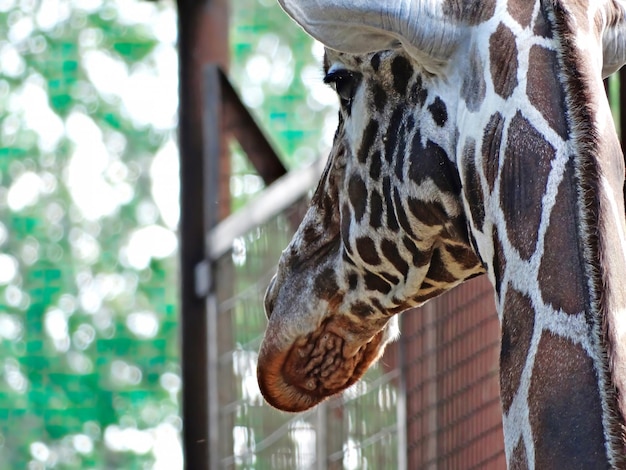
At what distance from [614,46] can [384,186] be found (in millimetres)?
368

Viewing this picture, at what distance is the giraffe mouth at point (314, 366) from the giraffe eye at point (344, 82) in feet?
1.22

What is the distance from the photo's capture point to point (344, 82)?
2008 mm

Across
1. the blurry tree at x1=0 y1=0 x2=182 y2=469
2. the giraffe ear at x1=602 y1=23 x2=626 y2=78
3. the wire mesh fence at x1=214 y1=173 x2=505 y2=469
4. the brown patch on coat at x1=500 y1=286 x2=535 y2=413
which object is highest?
the blurry tree at x1=0 y1=0 x2=182 y2=469

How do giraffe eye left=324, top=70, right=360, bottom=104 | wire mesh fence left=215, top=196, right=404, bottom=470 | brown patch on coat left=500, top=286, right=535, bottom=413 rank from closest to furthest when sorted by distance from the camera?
1. brown patch on coat left=500, top=286, right=535, bottom=413
2. giraffe eye left=324, top=70, right=360, bottom=104
3. wire mesh fence left=215, top=196, right=404, bottom=470

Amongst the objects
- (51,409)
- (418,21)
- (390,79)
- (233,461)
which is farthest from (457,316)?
(51,409)

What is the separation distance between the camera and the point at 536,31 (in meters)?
1.72

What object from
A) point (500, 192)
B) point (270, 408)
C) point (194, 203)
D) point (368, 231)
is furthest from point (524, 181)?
point (194, 203)

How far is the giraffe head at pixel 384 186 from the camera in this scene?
1729mm

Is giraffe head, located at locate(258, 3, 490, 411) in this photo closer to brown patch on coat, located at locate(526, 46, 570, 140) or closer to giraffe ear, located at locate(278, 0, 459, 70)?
giraffe ear, located at locate(278, 0, 459, 70)

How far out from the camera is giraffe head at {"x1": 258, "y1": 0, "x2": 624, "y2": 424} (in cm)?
173

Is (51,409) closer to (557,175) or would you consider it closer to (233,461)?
(233,461)

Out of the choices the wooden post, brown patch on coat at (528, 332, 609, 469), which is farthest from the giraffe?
the wooden post

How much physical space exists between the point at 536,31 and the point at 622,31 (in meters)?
0.24

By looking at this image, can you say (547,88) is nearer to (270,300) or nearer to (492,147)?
(492,147)
